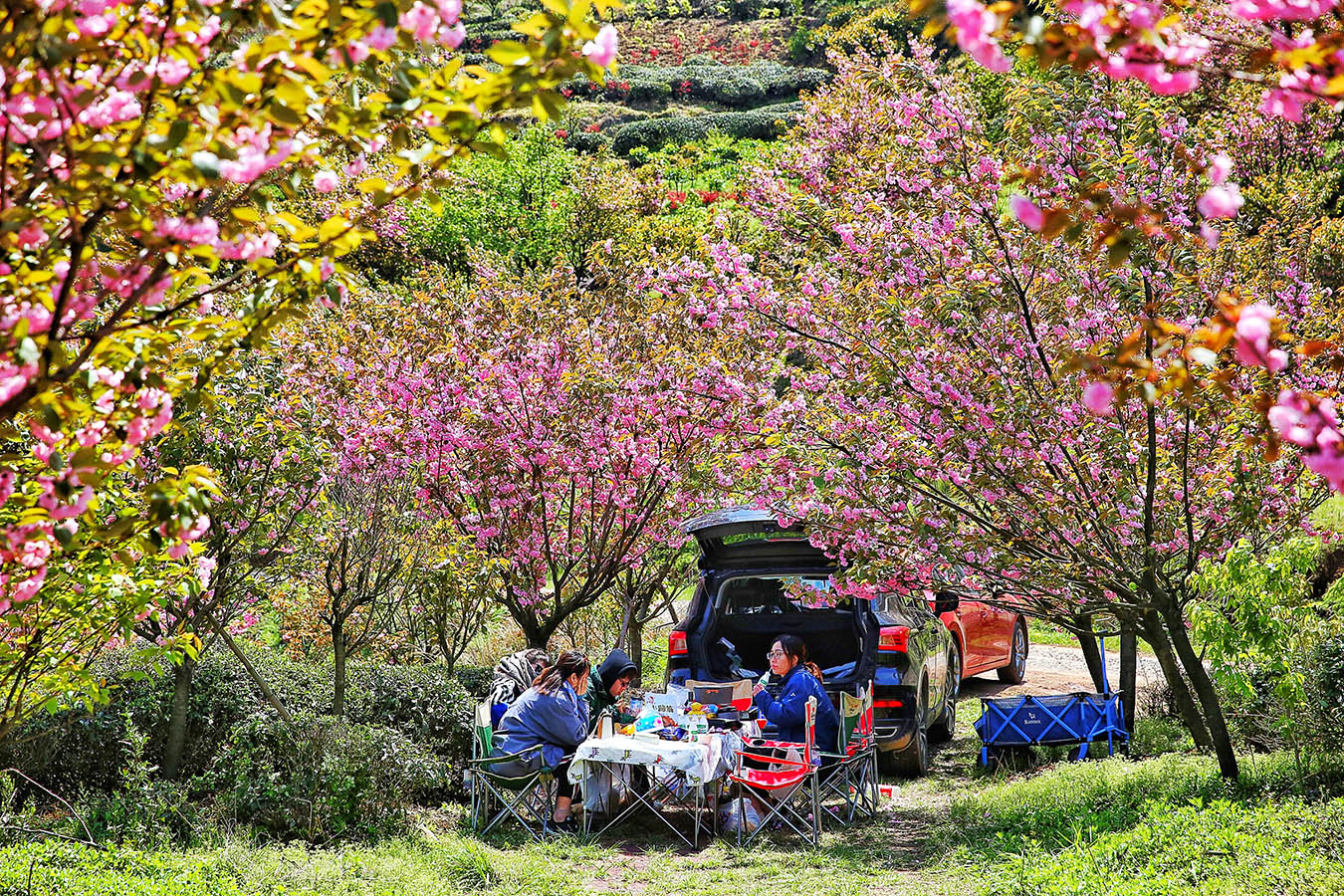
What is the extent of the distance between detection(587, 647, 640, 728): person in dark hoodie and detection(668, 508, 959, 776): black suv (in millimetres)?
670

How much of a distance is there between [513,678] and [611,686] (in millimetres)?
740

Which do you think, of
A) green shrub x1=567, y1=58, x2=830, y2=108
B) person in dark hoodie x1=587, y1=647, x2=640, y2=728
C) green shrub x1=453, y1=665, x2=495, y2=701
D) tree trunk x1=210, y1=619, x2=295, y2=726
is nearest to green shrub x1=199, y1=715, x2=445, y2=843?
tree trunk x1=210, y1=619, x2=295, y2=726

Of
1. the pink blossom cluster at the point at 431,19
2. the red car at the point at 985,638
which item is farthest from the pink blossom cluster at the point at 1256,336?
the red car at the point at 985,638

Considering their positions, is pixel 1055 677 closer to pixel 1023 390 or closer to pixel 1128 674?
pixel 1128 674

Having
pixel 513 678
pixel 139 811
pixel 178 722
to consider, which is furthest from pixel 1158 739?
pixel 139 811

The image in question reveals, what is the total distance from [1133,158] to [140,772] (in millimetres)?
6338

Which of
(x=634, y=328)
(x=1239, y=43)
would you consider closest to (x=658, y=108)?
(x=634, y=328)

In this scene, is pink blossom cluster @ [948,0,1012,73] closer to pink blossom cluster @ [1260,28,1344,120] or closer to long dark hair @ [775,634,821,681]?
pink blossom cluster @ [1260,28,1344,120]

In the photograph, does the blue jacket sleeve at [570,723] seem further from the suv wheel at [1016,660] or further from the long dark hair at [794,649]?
the suv wheel at [1016,660]

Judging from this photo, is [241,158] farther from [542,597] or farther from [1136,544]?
[542,597]

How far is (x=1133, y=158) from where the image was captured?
5.56m

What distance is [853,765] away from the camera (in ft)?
24.7

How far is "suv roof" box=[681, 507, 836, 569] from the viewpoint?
8.38 m

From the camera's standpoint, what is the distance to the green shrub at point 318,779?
673cm
